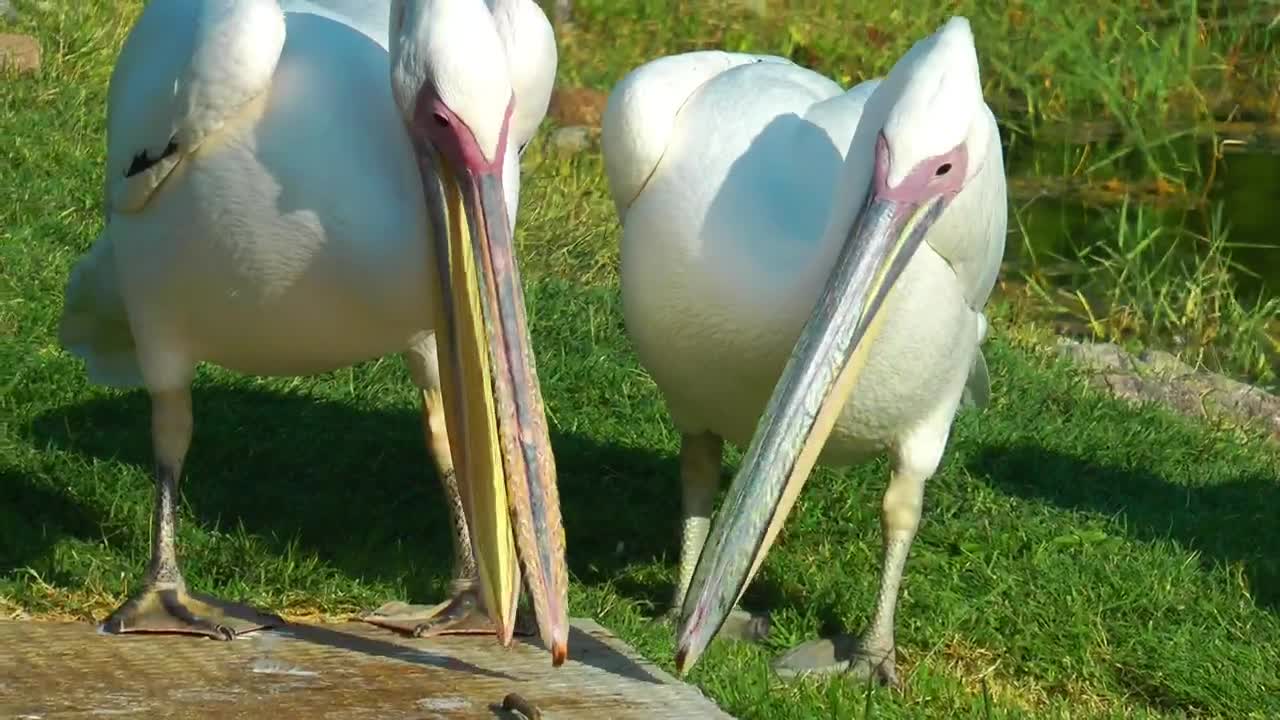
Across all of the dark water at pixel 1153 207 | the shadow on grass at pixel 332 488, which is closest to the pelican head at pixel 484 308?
the shadow on grass at pixel 332 488

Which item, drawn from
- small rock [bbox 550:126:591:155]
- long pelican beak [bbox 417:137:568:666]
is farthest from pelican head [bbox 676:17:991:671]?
small rock [bbox 550:126:591:155]

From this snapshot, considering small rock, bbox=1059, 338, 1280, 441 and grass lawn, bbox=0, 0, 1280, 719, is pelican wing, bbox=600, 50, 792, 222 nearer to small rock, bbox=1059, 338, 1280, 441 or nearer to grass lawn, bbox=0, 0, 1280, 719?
grass lawn, bbox=0, 0, 1280, 719

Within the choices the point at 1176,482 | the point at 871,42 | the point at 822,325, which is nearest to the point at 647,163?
the point at 822,325

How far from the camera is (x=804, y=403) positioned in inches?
147

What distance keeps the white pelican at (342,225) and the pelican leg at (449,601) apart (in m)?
0.01

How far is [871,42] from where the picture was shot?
11.6 meters

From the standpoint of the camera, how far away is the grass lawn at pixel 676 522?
175 inches

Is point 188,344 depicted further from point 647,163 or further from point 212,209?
point 647,163

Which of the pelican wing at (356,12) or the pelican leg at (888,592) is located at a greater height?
the pelican wing at (356,12)

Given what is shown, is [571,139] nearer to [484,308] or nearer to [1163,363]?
[1163,363]

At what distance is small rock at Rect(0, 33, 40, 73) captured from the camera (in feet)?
25.8

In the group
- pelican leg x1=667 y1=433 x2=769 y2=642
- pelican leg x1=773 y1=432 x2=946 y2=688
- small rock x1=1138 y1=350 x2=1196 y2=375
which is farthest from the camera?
small rock x1=1138 y1=350 x2=1196 y2=375

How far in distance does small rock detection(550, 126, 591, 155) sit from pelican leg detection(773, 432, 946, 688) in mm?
4615

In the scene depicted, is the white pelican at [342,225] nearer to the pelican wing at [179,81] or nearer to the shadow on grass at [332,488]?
the pelican wing at [179,81]
